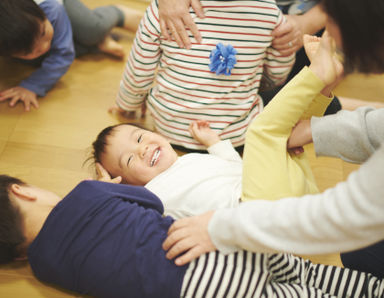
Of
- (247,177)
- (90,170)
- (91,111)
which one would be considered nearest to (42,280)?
(90,170)

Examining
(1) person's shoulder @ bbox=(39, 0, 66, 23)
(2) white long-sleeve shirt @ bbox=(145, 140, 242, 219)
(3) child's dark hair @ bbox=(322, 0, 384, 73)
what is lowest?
(2) white long-sleeve shirt @ bbox=(145, 140, 242, 219)

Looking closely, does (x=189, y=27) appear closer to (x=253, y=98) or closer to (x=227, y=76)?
(x=227, y=76)

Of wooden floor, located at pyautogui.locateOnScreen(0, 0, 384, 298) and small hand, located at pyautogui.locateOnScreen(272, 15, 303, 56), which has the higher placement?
small hand, located at pyautogui.locateOnScreen(272, 15, 303, 56)

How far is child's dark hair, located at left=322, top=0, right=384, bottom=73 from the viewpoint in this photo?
0.53m

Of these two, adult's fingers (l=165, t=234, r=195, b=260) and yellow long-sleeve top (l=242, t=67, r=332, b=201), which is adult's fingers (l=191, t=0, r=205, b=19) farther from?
adult's fingers (l=165, t=234, r=195, b=260)

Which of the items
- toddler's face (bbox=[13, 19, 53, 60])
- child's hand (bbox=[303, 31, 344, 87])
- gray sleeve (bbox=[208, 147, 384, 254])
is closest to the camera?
gray sleeve (bbox=[208, 147, 384, 254])

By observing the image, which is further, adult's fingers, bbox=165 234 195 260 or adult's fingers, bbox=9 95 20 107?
adult's fingers, bbox=9 95 20 107

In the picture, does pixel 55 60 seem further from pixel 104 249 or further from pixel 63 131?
pixel 104 249

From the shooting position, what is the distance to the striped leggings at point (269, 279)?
79cm

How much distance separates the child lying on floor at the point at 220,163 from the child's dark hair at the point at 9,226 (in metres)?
0.28

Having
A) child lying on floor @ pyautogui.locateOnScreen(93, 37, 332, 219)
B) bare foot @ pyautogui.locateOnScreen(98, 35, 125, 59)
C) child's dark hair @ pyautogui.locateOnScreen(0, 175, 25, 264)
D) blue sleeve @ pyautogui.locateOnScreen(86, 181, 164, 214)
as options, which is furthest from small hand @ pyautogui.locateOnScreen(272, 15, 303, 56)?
child's dark hair @ pyautogui.locateOnScreen(0, 175, 25, 264)

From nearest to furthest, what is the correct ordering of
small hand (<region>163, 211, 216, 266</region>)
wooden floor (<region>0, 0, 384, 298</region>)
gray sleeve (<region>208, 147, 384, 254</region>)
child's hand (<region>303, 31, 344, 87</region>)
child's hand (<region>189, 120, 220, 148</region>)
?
gray sleeve (<region>208, 147, 384, 254</region>) < small hand (<region>163, 211, 216, 266</region>) < child's hand (<region>303, 31, 344, 87</region>) < wooden floor (<region>0, 0, 384, 298</region>) < child's hand (<region>189, 120, 220, 148</region>)

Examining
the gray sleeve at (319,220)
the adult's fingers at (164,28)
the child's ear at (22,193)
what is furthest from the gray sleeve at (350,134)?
the child's ear at (22,193)

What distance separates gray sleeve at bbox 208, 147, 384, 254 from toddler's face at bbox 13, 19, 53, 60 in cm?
96
